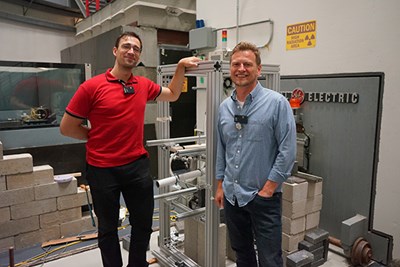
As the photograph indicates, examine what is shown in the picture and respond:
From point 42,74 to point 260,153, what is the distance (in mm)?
2692

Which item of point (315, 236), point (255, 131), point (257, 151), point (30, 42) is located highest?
point (30, 42)

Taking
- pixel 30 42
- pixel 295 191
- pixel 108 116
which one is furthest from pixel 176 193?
pixel 30 42

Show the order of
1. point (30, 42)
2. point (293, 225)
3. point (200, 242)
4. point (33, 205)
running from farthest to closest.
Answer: point (30, 42) < point (33, 205) < point (293, 225) < point (200, 242)

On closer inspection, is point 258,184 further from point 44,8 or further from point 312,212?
point 44,8

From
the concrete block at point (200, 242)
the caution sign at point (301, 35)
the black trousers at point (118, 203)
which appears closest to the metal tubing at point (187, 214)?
the concrete block at point (200, 242)

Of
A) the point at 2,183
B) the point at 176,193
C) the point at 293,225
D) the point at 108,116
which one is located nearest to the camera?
the point at 108,116

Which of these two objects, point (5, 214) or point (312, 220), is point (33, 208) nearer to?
point (5, 214)

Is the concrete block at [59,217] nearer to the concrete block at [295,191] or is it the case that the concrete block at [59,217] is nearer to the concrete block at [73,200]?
the concrete block at [73,200]

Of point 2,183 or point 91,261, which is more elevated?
point 2,183

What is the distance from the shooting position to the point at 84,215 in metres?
3.00

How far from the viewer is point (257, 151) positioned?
154 centimetres

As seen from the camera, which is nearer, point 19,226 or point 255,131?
point 255,131

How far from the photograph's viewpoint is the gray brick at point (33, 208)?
2.58 m

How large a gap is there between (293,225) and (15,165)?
2313mm
